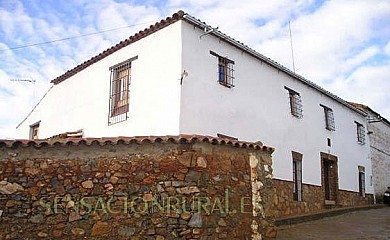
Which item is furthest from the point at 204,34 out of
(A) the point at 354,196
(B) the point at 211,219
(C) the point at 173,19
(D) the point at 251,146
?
(A) the point at 354,196

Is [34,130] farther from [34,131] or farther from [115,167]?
[115,167]

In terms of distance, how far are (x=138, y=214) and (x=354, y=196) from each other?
14846 millimetres

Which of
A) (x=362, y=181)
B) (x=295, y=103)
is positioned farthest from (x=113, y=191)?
(x=362, y=181)

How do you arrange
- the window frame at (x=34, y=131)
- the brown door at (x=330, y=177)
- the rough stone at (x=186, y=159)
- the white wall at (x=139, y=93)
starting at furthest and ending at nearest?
the window frame at (x=34, y=131) → the brown door at (x=330, y=177) → the white wall at (x=139, y=93) → the rough stone at (x=186, y=159)

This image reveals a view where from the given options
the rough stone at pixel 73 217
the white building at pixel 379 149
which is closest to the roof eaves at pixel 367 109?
the white building at pixel 379 149

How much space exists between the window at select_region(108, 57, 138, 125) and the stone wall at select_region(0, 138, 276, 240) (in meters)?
5.19

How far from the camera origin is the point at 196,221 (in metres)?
6.16

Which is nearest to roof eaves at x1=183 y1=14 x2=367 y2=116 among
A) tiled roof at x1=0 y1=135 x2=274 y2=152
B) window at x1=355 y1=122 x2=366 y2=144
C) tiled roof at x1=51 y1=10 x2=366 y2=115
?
tiled roof at x1=51 y1=10 x2=366 y2=115

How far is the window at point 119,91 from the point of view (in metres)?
11.7

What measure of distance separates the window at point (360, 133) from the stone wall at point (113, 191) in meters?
15.2

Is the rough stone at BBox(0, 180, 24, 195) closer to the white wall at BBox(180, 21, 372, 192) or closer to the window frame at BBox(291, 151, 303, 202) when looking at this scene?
the white wall at BBox(180, 21, 372, 192)

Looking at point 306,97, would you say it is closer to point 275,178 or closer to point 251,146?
point 275,178

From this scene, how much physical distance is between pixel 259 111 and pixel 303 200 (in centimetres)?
400

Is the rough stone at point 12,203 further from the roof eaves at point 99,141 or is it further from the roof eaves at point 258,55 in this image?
the roof eaves at point 258,55
